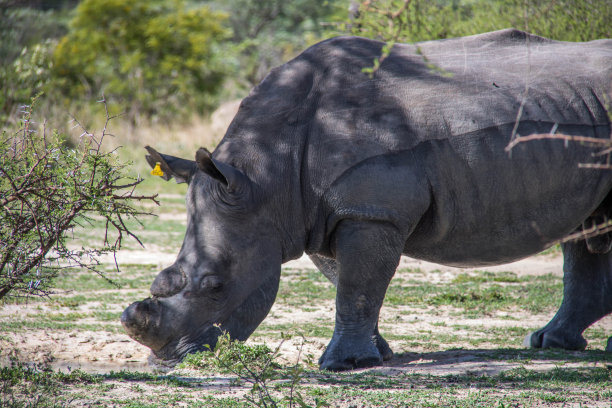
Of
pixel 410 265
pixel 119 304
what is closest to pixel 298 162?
pixel 119 304

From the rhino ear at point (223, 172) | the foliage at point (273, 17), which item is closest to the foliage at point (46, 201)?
the rhino ear at point (223, 172)

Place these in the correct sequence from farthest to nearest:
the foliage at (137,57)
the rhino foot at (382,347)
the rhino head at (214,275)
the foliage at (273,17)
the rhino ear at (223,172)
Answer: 1. the foliage at (273,17)
2. the foliage at (137,57)
3. the rhino foot at (382,347)
4. the rhino head at (214,275)
5. the rhino ear at (223,172)

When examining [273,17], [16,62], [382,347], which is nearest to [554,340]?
[382,347]

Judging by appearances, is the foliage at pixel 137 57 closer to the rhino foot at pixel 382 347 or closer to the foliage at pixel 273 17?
the foliage at pixel 273 17

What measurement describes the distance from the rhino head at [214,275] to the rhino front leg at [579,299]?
2345 mm

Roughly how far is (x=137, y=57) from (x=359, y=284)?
68.2ft

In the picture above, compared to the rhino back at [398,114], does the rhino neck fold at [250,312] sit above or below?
below

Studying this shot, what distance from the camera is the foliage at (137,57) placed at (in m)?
24.6

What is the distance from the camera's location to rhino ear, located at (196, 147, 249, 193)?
481cm

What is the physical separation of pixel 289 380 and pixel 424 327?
2.45 metres

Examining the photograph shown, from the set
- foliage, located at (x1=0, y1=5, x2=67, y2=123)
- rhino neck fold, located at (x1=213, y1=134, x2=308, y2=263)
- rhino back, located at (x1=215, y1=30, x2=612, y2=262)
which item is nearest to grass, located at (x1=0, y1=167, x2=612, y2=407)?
rhino neck fold, located at (x1=213, y1=134, x2=308, y2=263)

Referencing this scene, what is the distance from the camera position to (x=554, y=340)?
19.9 feet

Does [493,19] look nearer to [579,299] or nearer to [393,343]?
[579,299]

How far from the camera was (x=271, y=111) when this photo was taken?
536cm
